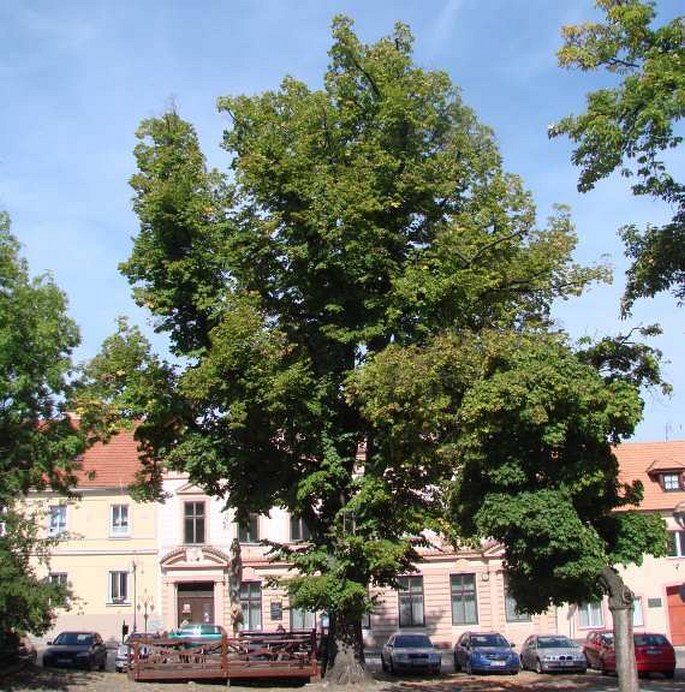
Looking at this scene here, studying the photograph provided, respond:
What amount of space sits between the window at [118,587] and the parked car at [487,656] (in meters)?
19.9

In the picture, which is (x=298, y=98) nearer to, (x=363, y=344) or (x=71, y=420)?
(x=363, y=344)

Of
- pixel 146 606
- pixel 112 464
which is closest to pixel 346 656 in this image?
pixel 146 606

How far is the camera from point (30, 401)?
24609 mm

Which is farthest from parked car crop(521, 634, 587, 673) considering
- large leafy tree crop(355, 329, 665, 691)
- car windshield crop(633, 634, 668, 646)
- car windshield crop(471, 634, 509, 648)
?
large leafy tree crop(355, 329, 665, 691)

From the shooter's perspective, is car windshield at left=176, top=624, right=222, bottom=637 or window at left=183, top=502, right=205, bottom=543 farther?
window at left=183, top=502, right=205, bottom=543

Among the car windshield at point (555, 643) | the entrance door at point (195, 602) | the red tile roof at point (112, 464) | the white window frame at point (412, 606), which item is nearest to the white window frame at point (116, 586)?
the entrance door at point (195, 602)

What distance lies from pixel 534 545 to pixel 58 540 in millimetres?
12375

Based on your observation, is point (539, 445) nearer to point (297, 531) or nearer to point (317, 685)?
point (317, 685)

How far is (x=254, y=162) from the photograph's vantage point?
2205cm

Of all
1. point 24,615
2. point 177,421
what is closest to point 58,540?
point 24,615

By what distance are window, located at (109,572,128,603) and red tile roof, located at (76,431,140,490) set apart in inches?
178

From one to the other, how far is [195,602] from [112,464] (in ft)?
29.3

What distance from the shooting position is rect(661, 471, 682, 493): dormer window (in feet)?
143

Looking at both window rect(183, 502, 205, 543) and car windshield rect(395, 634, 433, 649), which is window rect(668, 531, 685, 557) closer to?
car windshield rect(395, 634, 433, 649)
